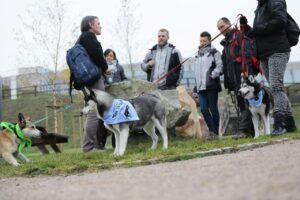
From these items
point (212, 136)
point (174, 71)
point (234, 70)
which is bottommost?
point (212, 136)

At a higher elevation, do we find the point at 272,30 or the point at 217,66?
the point at 272,30

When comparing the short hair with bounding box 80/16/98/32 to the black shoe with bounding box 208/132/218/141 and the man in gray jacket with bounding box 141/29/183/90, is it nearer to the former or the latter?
the man in gray jacket with bounding box 141/29/183/90

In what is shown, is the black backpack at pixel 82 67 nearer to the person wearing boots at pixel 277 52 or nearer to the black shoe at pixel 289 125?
the person wearing boots at pixel 277 52

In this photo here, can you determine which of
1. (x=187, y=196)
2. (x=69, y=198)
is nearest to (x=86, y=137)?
(x=69, y=198)

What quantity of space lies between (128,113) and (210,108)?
2147 mm

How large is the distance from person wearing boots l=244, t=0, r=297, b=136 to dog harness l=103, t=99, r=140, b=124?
223cm

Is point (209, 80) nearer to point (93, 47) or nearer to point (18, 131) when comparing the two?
point (93, 47)

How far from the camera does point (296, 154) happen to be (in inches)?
182

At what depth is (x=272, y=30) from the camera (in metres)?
7.16

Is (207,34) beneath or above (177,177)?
above

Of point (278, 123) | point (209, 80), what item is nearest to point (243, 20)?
point (209, 80)

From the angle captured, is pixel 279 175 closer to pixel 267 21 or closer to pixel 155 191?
pixel 155 191

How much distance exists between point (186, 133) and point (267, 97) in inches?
84.8

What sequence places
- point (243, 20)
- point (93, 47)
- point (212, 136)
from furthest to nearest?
point (212, 136) < point (243, 20) < point (93, 47)
